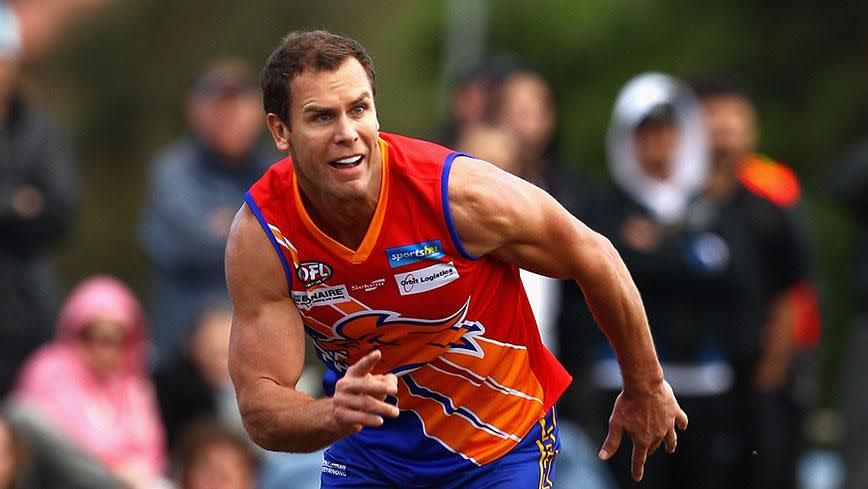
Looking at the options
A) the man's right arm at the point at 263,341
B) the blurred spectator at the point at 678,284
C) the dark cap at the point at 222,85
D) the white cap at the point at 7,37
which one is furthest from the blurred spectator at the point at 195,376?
the man's right arm at the point at 263,341

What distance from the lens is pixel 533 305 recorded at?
9.15 metres

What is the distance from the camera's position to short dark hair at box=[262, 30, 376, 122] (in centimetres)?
529

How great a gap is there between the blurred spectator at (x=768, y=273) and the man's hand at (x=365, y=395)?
5.35 m

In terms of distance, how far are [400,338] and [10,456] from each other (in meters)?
3.72

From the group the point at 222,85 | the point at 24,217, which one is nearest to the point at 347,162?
the point at 24,217

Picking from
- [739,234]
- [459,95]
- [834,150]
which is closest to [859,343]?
[739,234]

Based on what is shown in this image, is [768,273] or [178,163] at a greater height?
[178,163]

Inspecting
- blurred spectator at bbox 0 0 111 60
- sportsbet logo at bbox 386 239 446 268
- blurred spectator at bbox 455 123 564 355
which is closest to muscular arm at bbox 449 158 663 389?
sportsbet logo at bbox 386 239 446 268

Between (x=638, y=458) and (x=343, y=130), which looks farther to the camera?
(x=638, y=458)

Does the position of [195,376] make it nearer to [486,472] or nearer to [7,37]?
[7,37]

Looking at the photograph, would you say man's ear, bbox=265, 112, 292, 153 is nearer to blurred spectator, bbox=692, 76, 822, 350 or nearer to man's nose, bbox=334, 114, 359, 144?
man's nose, bbox=334, 114, 359, 144

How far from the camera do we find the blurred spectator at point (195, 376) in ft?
32.9

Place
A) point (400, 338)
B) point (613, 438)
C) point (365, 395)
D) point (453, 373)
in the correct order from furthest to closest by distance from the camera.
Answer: point (613, 438), point (453, 373), point (400, 338), point (365, 395)

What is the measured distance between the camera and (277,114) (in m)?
5.43
